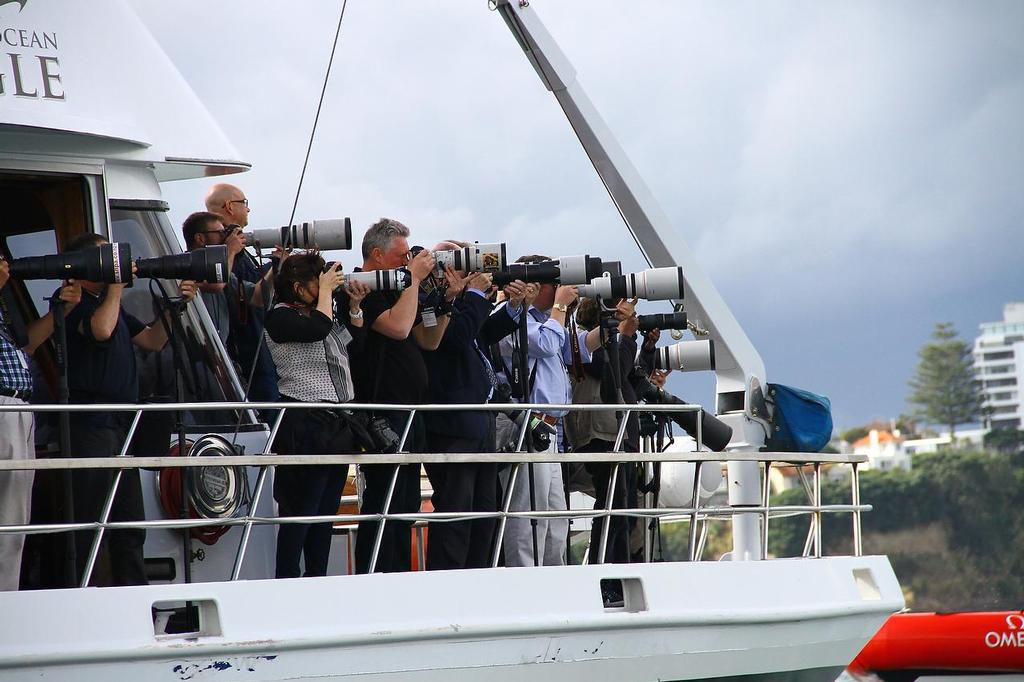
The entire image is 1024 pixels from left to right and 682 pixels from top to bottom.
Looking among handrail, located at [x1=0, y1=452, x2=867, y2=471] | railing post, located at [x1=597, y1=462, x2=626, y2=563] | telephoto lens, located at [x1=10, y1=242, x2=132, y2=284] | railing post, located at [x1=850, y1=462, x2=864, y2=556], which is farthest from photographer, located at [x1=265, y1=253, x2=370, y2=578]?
railing post, located at [x1=850, y1=462, x2=864, y2=556]

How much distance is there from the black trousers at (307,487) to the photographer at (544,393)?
0.91 metres

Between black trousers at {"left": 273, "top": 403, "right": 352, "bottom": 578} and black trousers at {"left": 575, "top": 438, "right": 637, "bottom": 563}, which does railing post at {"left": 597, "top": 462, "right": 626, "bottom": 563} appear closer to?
black trousers at {"left": 575, "top": 438, "right": 637, "bottom": 563}

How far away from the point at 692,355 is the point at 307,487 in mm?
2789

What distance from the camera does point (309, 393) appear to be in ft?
21.7

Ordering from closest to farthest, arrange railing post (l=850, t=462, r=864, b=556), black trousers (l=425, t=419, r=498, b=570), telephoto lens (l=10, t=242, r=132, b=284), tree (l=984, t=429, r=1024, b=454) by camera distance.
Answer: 1. telephoto lens (l=10, t=242, r=132, b=284)
2. black trousers (l=425, t=419, r=498, b=570)
3. railing post (l=850, t=462, r=864, b=556)
4. tree (l=984, t=429, r=1024, b=454)

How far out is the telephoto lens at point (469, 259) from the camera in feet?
23.1

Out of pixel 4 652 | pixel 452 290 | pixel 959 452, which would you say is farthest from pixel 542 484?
pixel 959 452

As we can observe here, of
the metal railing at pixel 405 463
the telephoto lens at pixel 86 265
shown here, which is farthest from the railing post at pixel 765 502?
the telephoto lens at pixel 86 265

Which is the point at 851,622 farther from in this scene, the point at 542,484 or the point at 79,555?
the point at 79,555

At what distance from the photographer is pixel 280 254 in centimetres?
753

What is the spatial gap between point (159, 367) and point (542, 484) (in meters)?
1.94

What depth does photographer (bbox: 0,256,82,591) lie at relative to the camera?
19.5 ft

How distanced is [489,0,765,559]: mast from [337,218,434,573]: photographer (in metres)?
1.88

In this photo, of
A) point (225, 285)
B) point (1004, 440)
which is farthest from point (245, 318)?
point (1004, 440)
